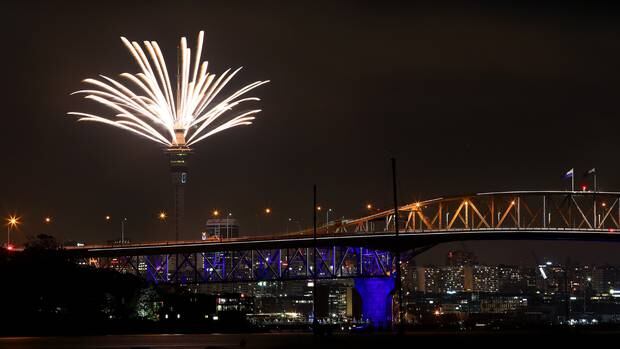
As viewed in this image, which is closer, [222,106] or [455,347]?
[455,347]

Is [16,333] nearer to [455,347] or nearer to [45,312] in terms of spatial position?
[45,312]

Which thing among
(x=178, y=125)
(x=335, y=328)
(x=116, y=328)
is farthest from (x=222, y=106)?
(x=335, y=328)

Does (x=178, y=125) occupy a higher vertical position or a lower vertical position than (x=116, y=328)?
higher

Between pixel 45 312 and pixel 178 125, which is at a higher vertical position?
pixel 178 125

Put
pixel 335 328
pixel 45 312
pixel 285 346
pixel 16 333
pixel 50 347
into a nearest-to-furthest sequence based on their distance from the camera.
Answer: pixel 50 347 → pixel 285 346 → pixel 16 333 → pixel 45 312 → pixel 335 328

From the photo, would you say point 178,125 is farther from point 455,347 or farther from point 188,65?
point 455,347

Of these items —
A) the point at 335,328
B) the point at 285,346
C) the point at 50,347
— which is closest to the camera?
the point at 50,347

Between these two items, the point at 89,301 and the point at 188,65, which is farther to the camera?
the point at 89,301

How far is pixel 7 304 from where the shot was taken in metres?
165

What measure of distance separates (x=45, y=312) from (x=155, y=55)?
133 ft

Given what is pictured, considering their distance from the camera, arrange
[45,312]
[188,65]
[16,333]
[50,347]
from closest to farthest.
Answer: [50,347]
[16,333]
[188,65]
[45,312]

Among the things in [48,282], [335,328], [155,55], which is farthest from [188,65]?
[335,328]

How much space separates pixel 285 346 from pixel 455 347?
1494 centimetres

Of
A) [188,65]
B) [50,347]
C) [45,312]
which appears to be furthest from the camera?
[45,312]
